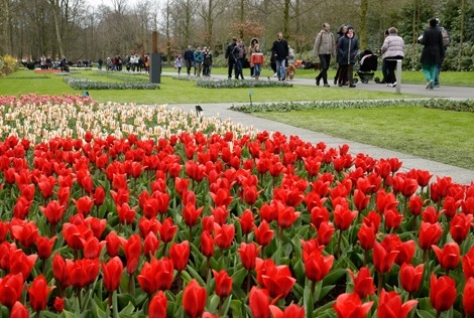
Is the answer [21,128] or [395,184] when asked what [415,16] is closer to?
[21,128]

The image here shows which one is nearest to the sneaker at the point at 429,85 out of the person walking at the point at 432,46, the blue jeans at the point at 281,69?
the person walking at the point at 432,46

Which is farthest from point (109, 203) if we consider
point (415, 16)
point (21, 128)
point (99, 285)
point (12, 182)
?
point (415, 16)

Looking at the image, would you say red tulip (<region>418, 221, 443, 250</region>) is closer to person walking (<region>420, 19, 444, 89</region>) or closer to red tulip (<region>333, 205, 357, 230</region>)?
red tulip (<region>333, 205, 357, 230</region>)

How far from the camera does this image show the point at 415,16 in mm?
43438

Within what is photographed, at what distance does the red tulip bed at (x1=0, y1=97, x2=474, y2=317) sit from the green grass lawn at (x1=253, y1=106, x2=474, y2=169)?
10.3 feet

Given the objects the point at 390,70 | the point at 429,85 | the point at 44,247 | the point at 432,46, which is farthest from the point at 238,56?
the point at 44,247

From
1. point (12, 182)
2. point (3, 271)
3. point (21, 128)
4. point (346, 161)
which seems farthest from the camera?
point (21, 128)

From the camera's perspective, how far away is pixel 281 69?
26.8 m

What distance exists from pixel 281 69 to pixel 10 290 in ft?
83.7

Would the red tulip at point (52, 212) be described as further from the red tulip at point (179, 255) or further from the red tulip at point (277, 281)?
the red tulip at point (277, 281)

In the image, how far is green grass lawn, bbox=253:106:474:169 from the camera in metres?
7.11

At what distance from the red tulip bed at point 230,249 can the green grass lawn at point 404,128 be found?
315 cm

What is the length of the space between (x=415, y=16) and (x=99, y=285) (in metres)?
44.1

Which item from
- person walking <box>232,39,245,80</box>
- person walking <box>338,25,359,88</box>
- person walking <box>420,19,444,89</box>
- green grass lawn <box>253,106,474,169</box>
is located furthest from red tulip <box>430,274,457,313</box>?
person walking <box>232,39,245,80</box>
